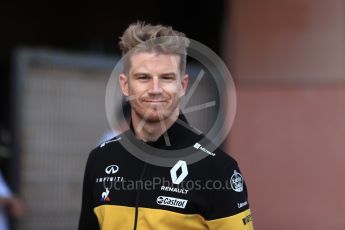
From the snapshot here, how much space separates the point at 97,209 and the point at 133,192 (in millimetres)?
Answer: 208

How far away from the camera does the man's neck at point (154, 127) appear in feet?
10.0

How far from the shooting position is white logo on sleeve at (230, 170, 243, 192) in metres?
2.89

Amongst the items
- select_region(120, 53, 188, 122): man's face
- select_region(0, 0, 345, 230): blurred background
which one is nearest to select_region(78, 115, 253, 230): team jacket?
select_region(120, 53, 188, 122): man's face

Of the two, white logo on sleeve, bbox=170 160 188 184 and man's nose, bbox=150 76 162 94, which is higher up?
man's nose, bbox=150 76 162 94

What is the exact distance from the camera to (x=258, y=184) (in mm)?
8086

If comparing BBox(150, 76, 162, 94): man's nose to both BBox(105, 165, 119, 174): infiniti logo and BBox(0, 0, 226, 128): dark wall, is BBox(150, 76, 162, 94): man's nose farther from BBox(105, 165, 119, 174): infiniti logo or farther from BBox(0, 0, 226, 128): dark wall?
BBox(0, 0, 226, 128): dark wall

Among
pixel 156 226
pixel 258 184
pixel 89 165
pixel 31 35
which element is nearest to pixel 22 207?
pixel 258 184

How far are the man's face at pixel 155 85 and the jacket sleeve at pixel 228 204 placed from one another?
0.34 meters

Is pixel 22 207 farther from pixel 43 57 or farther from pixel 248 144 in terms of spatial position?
pixel 248 144

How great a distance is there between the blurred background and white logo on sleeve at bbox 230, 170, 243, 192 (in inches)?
162

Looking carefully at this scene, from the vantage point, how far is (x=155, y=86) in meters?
2.93

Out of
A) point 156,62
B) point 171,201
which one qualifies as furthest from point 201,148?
point 156,62

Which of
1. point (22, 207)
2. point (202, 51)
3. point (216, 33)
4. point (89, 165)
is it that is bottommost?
point (22, 207)

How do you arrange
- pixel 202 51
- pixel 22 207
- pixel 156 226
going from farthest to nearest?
pixel 22 207
pixel 202 51
pixel 156 226
